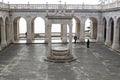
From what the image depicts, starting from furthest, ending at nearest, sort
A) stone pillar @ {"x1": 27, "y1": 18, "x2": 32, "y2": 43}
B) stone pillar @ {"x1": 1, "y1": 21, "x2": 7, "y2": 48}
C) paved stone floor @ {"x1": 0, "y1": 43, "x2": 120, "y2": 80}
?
stone pillar @ {"x1": 27, "y1": 18, "x2": 32, "y2": 43}, stone pillar @ {"x1": 1, "y1": 21, "x2": 7, "y2": 48}, paved stone floor @ {"x1": 0, "y1": 43, "x2": 120, "y2": 80}

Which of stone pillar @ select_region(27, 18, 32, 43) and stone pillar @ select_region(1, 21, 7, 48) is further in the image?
stone pillar @ select_region(27, 18, 32, 43)

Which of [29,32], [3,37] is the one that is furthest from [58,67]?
[29,32]

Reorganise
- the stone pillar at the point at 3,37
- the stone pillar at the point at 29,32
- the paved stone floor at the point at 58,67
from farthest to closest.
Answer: the stone pillar at the point at 29,32, the stone pillar at the point at 3,37, the paved stone floor at the point at 58,67

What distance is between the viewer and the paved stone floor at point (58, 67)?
2031 centimetres

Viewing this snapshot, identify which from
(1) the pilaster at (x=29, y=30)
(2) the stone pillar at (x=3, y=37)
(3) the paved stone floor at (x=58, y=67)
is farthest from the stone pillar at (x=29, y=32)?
(3) the paved stone floor at (x=58, y=67)

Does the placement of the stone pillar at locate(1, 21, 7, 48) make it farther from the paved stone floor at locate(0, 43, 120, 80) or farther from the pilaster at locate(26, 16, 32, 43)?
the pilaster at locate(26, 16, 32, 43)

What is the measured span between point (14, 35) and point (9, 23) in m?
3.57

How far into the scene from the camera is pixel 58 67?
928 inches

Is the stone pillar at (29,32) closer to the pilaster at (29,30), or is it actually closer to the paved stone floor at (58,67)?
the pilaster at (29,30)

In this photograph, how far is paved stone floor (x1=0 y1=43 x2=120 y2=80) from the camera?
800 inches

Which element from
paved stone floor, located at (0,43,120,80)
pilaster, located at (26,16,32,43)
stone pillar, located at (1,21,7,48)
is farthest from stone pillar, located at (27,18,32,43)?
paved stone floor, located at (0,43,120,80)

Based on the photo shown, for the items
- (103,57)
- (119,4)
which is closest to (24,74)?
(103,57)

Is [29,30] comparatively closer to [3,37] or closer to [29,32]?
[29,32]

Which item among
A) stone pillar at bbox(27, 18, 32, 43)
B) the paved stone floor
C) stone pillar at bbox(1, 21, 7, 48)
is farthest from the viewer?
stone pillar at bbox(27, 18, 32, 43)
